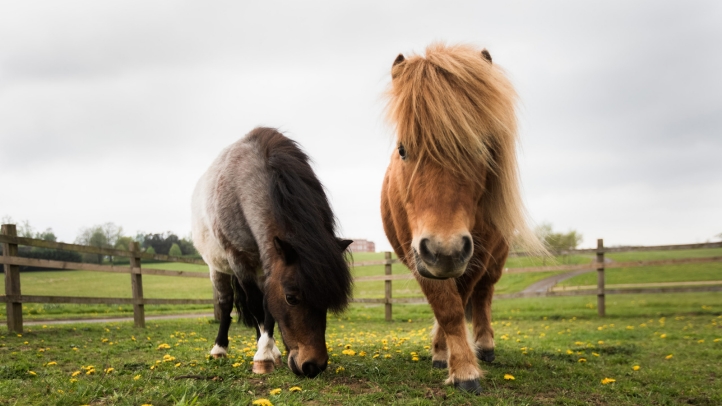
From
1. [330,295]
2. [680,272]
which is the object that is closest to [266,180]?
[330,295]

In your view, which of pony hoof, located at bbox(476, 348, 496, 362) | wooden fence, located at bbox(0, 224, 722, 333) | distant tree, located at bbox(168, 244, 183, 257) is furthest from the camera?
distant tree, located at bbox(168, 244, 183, 257)

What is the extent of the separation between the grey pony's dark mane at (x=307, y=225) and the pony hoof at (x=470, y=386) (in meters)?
1.08

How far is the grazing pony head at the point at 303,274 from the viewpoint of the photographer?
3494 mm

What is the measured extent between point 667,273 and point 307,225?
11.6 m

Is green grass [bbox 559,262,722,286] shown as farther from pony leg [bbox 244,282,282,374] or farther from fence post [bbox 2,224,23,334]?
fence post [bbox 2,224,23,334]

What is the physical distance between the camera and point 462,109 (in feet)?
9.27

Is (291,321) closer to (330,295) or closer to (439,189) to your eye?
(330,295)

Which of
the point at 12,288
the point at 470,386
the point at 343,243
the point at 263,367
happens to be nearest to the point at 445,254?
the point at 470,386

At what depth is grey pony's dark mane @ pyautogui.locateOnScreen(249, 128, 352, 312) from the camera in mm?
3506

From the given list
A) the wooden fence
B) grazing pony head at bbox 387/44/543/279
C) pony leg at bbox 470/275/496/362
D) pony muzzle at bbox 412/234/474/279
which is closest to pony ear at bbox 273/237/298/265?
grazing pony head at bbox 387/44/543/279

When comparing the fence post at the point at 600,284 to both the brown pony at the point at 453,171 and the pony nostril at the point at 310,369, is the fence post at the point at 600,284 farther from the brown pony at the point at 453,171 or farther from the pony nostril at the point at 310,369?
the pony nostril at the point at 310,369

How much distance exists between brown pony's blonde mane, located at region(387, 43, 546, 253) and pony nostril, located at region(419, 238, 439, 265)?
1.72 feet

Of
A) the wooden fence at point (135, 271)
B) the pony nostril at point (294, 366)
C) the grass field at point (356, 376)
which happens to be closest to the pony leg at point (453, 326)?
the grass field at point (356, 376)

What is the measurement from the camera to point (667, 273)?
11.6 meters
